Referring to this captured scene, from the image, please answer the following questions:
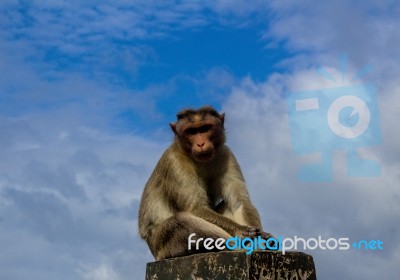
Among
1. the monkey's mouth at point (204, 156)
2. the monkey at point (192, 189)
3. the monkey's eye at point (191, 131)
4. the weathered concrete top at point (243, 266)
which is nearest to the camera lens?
the weathered concrete top at point (243, 266)

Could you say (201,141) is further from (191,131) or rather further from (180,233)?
(180,233)

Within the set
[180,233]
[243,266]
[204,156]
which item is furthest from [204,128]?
[243,266]

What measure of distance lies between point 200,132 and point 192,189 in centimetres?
98

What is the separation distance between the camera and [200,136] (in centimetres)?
986

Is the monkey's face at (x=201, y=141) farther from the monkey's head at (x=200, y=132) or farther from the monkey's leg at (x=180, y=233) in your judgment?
the monkey's leg at (x=180, y=233)

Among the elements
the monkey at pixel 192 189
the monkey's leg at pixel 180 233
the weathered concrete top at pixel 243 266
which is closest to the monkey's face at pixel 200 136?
the monkey at pixel 192 189

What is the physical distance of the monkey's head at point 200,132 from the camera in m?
9.68

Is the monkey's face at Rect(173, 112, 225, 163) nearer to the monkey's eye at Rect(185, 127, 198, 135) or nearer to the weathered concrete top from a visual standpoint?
the monkey's eye at Rect(185, 127, 198, 135)

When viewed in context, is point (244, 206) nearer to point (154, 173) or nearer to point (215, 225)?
point (215, 225)

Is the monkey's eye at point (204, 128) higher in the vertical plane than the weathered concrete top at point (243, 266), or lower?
higher

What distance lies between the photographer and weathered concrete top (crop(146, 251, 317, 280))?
7.51 meters

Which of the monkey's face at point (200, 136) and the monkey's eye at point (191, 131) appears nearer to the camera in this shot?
the monkey's face at point (200, 136)

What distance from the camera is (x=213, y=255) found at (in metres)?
7.84

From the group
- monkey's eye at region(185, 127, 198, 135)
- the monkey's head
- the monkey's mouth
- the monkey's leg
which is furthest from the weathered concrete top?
monkey's eye at region(185, 127, 198, 135)
